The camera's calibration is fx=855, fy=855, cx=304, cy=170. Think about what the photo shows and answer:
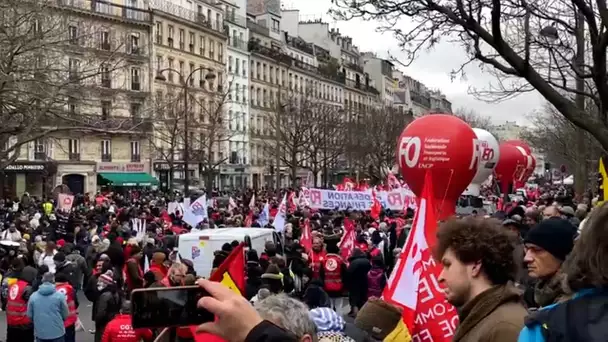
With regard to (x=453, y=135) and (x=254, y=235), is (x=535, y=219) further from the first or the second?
(x=254, y=235)

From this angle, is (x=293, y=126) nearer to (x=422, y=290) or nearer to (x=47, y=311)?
(x=47, y=311)

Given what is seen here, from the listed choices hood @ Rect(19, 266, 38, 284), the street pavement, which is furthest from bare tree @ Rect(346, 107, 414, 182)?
hood @ Rect(19, 266, 38, 284)

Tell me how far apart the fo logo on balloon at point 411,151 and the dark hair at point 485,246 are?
10338 millimetres

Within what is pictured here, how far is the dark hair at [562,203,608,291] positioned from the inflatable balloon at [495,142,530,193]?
28242 mm

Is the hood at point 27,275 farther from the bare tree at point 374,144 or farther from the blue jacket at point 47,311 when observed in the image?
the bare tree at point 374,144

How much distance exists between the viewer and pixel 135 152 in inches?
2445

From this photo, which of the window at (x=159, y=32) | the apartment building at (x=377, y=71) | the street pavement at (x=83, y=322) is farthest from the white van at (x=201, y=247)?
the apartment building at (x=377, y=71)

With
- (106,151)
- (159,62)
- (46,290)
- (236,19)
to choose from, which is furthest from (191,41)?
(46,290)

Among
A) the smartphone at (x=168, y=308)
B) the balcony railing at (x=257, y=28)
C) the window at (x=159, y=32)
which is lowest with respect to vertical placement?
the smartphone at (x=168, y=308)

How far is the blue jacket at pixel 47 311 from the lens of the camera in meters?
9.27

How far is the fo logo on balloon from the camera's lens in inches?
551

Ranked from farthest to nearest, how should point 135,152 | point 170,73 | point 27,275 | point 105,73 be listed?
1. point 170,73
2. point 135,152
3. point 105,73
4. point 27,275

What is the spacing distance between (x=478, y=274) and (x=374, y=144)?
67.4 metres

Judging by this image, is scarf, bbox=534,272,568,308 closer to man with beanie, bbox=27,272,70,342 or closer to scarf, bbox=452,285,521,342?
scarf, bbox=452,285,521,342
